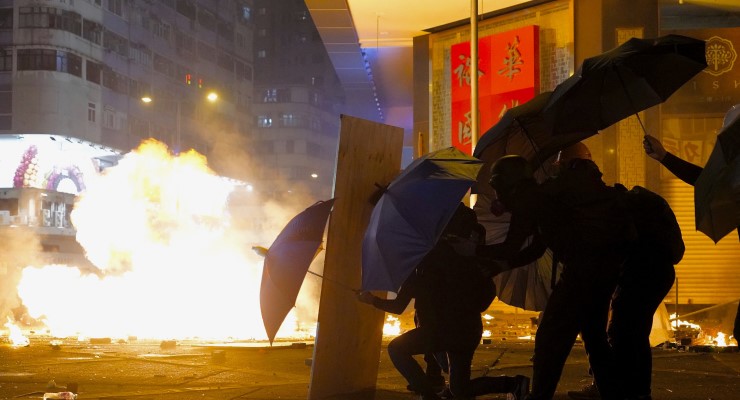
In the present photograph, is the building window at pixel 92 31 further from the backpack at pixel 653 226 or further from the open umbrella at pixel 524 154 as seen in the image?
the backpack at pixel 653 226

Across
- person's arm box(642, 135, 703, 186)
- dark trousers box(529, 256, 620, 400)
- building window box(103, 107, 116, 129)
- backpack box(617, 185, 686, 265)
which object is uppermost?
building window box(103, 107, 116, 129)

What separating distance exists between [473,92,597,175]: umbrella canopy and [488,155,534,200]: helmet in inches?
52.0

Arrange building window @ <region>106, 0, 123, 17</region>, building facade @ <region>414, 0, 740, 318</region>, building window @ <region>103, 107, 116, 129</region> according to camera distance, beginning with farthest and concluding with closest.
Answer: building window @ <region>106, 0, 123, 17</region> < building window @ <region>103, 107, 116, 129</region> < building facade @ <region>414, 0, 740, 318</region>

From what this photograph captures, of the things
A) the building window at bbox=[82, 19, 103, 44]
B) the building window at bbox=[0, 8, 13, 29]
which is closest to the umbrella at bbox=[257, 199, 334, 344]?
the building window at bbox=[0, 8, 13, 29]

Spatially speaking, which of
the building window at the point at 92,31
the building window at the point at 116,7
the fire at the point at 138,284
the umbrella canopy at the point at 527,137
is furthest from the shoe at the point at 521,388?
the building window at the point at 116,7

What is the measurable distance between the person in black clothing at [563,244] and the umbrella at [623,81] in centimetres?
115

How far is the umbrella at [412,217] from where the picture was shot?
6.40m

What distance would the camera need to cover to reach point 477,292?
6473mm

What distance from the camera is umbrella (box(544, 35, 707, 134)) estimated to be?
707cm

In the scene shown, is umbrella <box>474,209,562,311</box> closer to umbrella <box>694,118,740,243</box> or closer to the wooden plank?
the wooden plank

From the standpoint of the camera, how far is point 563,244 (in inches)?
240

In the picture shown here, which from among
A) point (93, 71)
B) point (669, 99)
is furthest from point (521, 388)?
point (93, 71)

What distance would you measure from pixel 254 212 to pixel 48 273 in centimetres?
6372

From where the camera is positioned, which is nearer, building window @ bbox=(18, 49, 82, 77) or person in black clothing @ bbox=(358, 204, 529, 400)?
person in black clothing @ bbox=(358, 204, 529, 400)
